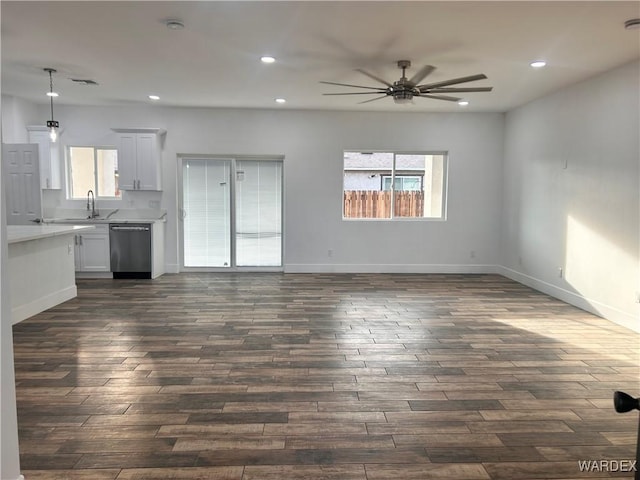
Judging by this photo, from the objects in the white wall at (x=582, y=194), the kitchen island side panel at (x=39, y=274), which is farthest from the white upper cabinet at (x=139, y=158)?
the white wall at (x=582, y=194)

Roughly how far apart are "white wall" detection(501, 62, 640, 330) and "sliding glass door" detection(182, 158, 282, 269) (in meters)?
4.08

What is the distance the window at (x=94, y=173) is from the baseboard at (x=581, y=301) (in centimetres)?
686

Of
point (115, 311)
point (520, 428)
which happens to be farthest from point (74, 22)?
point (520, 428)

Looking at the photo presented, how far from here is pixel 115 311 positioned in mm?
4930

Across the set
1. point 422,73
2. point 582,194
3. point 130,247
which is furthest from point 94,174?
point 582,194

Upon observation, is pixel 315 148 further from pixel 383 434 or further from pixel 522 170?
pixel 383 434

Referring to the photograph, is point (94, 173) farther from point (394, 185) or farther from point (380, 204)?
point (394, 185)

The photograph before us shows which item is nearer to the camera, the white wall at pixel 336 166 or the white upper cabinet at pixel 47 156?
the white upper cabinet at pixel 47 156

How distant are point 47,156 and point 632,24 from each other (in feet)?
25.7

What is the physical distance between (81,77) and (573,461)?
618cm

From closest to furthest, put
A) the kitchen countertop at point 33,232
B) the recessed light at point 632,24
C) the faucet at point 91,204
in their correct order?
the recessed light at point 632,24, the kitchen countertop at point 33,232, the faucet at point 91,204

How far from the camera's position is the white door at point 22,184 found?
21.1 feet

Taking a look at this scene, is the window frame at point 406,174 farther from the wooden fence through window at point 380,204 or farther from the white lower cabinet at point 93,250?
the white lower cabinet at point 93,250

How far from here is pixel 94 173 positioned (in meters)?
7.27
